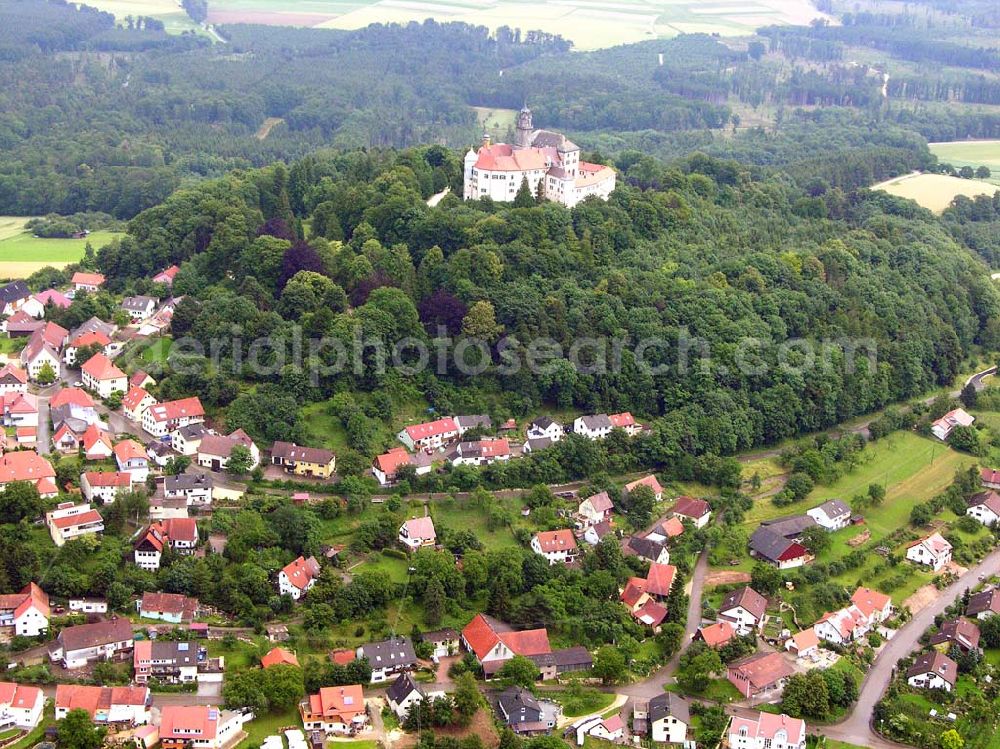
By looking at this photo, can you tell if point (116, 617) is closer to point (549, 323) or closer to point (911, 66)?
point (549, 323)

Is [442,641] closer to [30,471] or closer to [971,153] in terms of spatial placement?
[30,471]

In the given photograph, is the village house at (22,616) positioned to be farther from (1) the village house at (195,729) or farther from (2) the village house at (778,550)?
(2) the village house at (778,550)

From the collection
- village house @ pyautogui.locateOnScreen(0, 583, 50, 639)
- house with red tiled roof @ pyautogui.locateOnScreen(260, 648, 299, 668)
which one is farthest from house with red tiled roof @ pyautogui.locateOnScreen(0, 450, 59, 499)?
house with red tiled roof @ pyautogui.locateOnScreen(260, 648, 299, 668)

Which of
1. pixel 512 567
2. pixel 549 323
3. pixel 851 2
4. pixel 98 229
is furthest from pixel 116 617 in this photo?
pixel 851 2

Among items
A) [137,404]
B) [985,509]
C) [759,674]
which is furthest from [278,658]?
[985,509]

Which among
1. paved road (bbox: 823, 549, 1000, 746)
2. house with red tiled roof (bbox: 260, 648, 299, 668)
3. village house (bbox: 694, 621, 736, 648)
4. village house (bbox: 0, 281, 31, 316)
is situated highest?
village house (bbox: 0, 281, 31, 316)

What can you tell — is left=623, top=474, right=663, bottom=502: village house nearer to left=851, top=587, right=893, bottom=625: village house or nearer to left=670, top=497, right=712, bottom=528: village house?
left=670, top=497, right=712, bottom=528: village house
